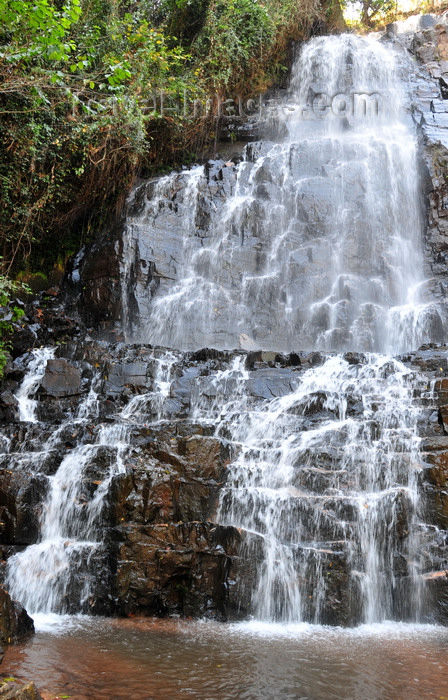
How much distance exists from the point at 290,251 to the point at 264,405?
6313 millimetres

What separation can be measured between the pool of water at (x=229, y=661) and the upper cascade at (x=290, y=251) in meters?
8.08

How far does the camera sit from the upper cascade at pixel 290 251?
1383cm

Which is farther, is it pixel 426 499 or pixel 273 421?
pixel 273 421

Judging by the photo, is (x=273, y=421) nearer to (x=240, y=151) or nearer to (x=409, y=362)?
(x=409, y=362)

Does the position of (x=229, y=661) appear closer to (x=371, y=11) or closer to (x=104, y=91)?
(x=104, y=91)

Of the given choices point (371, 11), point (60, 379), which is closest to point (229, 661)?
point (60, 379)

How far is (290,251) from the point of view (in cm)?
1505

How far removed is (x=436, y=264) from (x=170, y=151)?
8313 millimetres

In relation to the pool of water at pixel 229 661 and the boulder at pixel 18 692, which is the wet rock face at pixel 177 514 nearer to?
the pool of water at pixel 229 661

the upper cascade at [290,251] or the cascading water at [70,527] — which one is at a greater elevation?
the upper cascade at [290,251]

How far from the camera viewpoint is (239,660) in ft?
16.2

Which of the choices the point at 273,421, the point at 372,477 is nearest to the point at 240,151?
the point at 273,421

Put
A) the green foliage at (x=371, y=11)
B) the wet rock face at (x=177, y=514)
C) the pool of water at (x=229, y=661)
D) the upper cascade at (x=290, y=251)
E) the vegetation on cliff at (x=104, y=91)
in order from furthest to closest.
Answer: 1. the green foliage at (x=371, y=11)
2. the upper cascade at (x=290, y=251)
3. the vegetation on cliff at (x=104, y=91)
4. the wet rock face at (x=177, y=514)
5. the pool of water at (x=229, y=661)

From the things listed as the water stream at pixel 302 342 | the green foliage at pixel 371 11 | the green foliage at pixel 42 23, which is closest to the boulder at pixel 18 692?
the water stream at pixel 302 342
